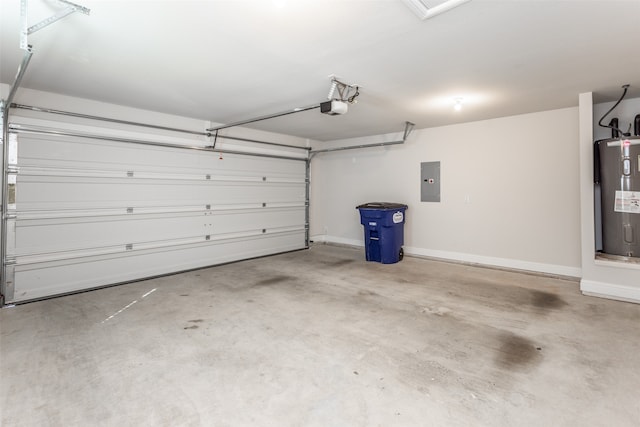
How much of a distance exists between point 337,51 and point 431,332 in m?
2.64

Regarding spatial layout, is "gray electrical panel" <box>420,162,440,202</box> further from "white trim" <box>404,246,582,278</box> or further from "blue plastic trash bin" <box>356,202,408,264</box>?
"white trim" <box>404,246,582,278</box>

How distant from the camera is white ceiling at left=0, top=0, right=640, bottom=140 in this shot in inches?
82.4

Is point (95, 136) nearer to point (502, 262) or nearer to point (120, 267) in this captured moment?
point (120, 267)

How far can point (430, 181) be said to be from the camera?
5883mm

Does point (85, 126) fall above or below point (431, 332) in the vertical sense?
above

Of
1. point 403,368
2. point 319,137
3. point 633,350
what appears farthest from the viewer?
point 319,137

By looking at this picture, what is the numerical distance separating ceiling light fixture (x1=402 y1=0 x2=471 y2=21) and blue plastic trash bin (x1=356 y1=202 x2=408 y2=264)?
12.0ft

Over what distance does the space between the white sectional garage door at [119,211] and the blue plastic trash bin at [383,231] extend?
6.79 feet

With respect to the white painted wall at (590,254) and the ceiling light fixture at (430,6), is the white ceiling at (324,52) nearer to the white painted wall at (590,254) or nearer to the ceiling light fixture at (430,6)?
the ceiling light fixture at (430,6)

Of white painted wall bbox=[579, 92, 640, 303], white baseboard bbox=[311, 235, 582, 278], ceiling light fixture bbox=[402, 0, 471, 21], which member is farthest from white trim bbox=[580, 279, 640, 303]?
ceiling light fixture bbox=[402, 0, 471, 21]

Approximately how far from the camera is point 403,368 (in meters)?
2.23

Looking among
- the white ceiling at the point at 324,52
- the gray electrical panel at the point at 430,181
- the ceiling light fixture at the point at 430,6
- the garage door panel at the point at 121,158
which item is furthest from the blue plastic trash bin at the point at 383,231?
the ceiling light fixture at the point at 430,6

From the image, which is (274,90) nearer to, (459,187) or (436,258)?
(459,187)

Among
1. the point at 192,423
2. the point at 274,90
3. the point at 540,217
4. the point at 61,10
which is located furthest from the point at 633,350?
the point at 61,10
